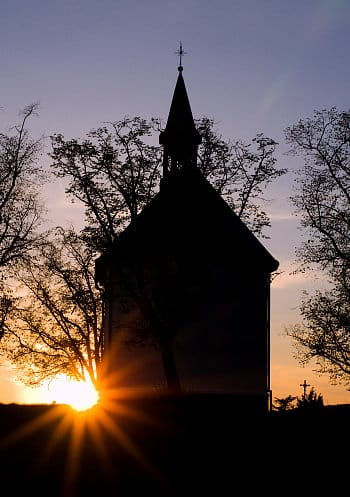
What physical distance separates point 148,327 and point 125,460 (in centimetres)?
1929

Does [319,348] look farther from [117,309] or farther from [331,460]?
[331,460]

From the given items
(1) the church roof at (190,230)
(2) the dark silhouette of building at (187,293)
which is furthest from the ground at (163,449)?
(1) the church roof at (190,230)

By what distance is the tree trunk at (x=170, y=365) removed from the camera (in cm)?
3225

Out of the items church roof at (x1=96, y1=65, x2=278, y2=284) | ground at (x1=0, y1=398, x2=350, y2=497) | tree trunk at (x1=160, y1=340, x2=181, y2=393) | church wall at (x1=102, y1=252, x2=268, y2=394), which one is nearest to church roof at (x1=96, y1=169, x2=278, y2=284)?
church roof at (x1=96, y1=65, x2=278, y2=284)

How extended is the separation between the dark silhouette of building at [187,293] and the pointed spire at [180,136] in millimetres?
75

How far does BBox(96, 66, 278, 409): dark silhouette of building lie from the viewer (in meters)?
33.0

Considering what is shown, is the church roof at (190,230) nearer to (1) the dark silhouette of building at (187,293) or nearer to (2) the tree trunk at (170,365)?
(1) the dark silhouette of building at (187,293)

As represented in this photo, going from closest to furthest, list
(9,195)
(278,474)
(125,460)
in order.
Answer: (125,460) < (278,474) < (9,195)

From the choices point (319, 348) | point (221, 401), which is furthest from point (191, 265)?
point (221, 401)

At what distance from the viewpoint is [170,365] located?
32.4 m

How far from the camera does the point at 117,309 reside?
3650 cm

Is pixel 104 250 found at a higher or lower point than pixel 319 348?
higher

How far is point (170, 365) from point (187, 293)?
2.64m

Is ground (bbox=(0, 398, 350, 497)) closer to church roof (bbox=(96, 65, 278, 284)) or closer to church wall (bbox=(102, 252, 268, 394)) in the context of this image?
church roof (bbox=(96, 65, 278, 284))
